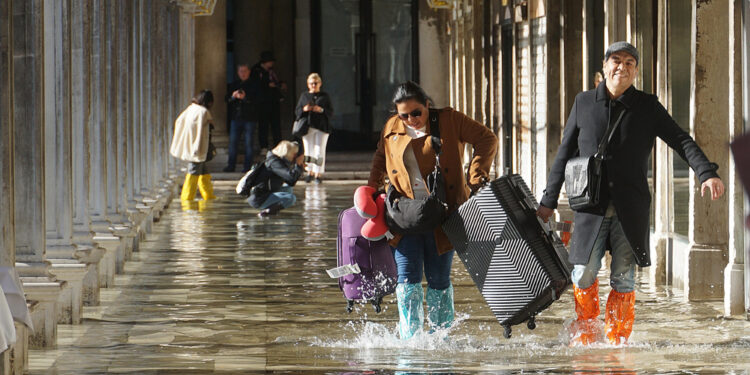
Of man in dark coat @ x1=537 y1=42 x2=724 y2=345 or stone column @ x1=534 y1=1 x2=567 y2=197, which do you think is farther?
stone column @ x1=534 y1=1 x2=567 y2=197

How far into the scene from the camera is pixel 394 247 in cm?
777

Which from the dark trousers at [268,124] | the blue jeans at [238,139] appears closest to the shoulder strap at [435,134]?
the blue jeans at [238,139]

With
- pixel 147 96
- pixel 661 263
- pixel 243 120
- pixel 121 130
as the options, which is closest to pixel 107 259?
pixel 121 130

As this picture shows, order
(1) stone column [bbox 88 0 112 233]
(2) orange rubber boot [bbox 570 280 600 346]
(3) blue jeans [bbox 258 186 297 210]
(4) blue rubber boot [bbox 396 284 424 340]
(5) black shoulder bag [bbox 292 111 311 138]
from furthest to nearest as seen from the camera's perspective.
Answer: (5) black shoulder bag [bbox 292 111 311 138] < (3) blue jeans [bbox 258 186 297 210] < (1) stone column [bbox 88 0 112 233] < (2) orange rubber boot [bbox 570 280 600 346] < (4) blue rubber boot [bbox 396 284 424 340]

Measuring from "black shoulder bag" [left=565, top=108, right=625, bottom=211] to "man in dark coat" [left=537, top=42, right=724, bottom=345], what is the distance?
0.03 metres

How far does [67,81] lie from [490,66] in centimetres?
1289

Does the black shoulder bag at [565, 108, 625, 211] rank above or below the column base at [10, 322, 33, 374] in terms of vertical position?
above

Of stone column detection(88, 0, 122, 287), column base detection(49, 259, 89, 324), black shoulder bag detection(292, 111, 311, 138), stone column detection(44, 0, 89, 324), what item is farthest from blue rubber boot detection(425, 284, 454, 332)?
black shoulder bag detection(292, 111, 311, 138)

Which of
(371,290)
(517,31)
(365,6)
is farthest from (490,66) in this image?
(371,290)

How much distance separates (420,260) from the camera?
25.3 ft

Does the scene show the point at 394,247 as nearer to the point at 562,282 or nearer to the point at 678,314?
the point at 562,282

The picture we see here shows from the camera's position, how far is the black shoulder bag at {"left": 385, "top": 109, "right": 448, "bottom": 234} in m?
7.46

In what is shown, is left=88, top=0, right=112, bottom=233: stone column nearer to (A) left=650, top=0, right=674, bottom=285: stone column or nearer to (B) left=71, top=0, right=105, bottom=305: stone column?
(B) left=71, top=0, right=105, bottom=305: stone column

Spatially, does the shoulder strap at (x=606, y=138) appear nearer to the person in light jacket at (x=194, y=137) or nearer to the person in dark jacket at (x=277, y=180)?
the person in dark jacket at (x=277, y=180)
